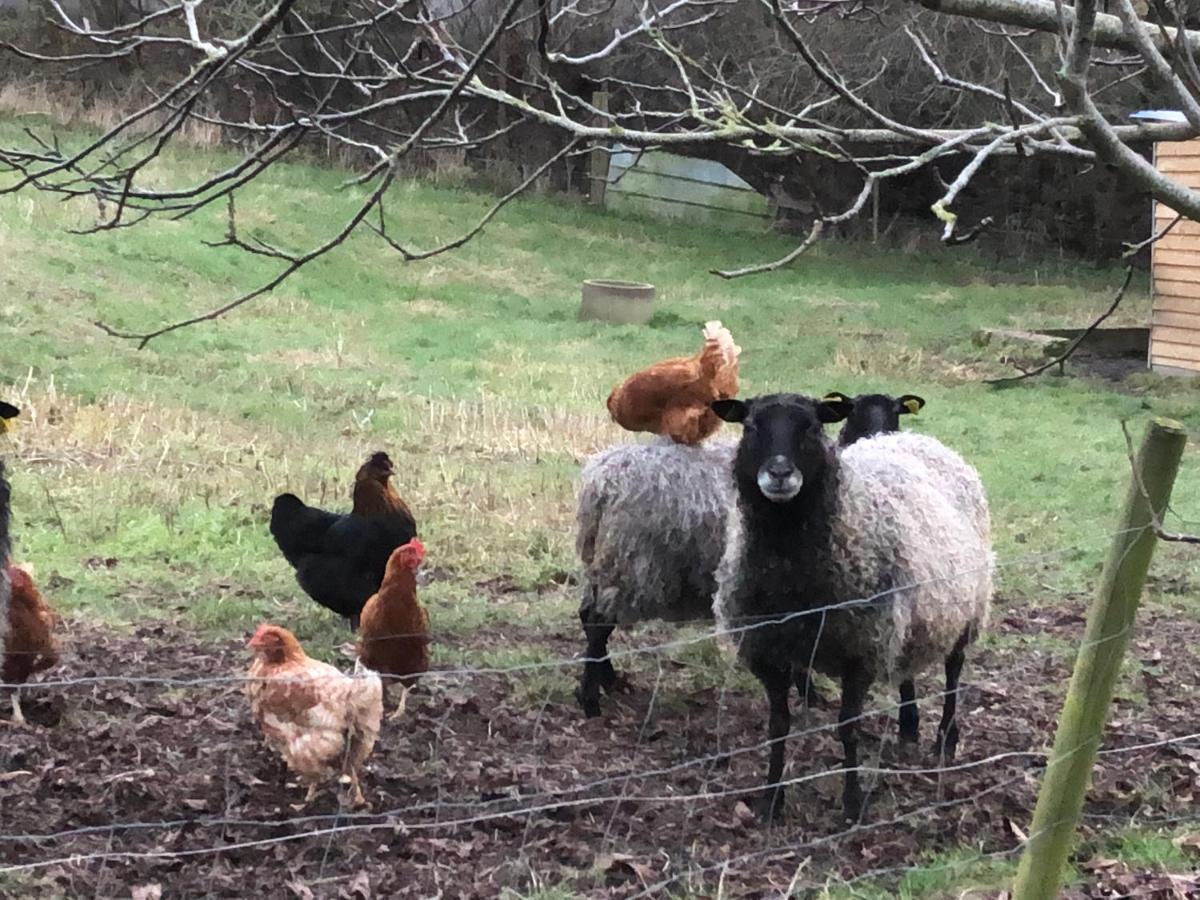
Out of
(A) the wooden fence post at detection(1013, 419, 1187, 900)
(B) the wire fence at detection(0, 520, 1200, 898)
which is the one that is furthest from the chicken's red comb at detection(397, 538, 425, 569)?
(A) the wooden fence post at detection(1013, 419, 1187, 900)

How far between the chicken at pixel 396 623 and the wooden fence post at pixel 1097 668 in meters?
2.50

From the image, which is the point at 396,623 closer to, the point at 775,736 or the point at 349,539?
the point at 349,539

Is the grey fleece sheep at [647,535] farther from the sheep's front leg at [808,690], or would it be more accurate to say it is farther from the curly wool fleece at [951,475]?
the curly wool fleece at [951,475]

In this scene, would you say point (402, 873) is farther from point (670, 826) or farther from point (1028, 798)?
point (1028, 798)

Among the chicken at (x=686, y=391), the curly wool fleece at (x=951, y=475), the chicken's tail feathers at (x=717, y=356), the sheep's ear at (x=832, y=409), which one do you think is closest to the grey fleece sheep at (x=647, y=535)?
the chicken at (x=686, y=391)

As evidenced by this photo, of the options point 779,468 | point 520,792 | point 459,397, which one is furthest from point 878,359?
point 520,792

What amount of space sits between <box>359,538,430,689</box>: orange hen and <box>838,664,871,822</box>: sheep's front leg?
5.29 feet

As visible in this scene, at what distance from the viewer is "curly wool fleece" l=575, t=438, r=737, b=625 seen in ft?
17.9

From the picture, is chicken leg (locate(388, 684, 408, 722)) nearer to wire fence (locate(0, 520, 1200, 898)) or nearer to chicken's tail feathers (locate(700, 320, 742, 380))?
wire fence (locate(0, 520, 1200, 898))

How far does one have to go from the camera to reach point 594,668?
5617mm

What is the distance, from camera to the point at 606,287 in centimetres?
1802

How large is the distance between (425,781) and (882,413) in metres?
2.64

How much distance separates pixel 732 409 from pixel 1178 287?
13061 millimetres

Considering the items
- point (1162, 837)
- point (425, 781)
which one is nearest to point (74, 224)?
point (425, 781)
